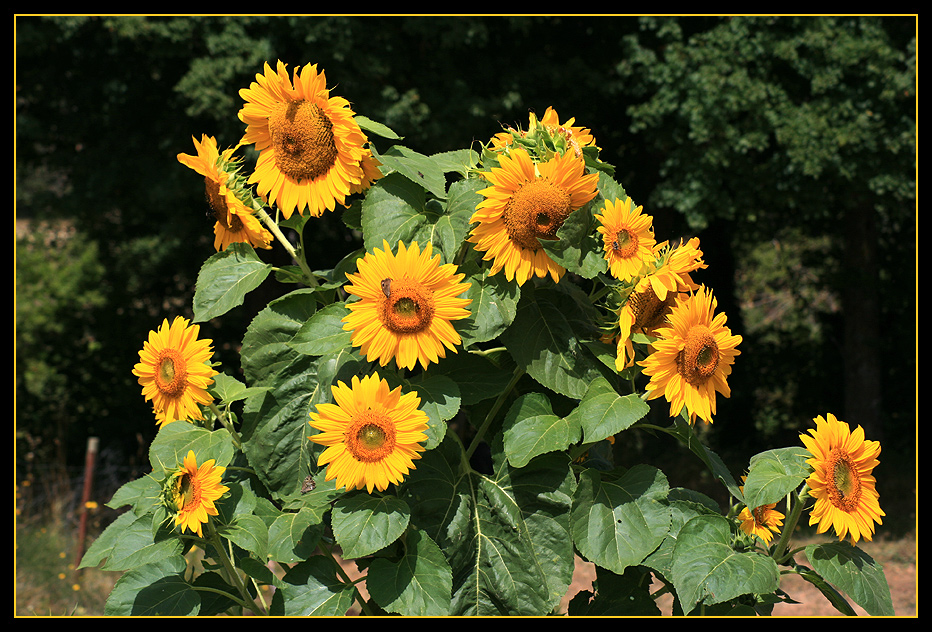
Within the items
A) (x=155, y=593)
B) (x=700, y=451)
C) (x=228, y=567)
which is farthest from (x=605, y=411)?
(x=155, y=593)

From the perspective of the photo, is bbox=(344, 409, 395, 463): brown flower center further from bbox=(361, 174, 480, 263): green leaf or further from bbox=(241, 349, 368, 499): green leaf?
bbox=(361, 174, 480, 263): green leaf

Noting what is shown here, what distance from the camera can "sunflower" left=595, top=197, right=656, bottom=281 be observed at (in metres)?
1.64

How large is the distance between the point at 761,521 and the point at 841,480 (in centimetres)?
34

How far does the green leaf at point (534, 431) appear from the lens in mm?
1600

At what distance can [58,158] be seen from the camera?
7840mm

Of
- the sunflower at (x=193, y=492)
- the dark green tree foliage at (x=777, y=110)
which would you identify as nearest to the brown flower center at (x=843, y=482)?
the sunflower at (x=193, y=492)

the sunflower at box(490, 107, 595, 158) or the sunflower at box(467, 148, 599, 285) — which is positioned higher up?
the sunflower at box(490, 107, 595, 158)

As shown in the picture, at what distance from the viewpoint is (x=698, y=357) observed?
1627 mm

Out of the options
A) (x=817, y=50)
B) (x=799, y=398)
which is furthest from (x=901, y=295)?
(x=817, y=50)

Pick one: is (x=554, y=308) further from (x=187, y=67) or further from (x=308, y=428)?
(x=187, y=67)

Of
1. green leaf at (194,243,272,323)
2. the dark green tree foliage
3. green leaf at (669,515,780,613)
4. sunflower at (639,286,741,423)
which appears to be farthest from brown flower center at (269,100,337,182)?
the dark green tree foliage

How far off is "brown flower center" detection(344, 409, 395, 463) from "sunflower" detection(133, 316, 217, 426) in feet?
1.31

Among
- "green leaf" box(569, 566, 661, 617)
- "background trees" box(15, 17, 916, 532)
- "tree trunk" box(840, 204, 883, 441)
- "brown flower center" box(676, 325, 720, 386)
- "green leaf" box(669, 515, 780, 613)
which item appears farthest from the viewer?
"tree trunk" box(840, 204, 883, 441)

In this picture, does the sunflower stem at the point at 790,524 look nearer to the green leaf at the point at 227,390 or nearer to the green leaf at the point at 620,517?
the green leaf at the point at 620,517
